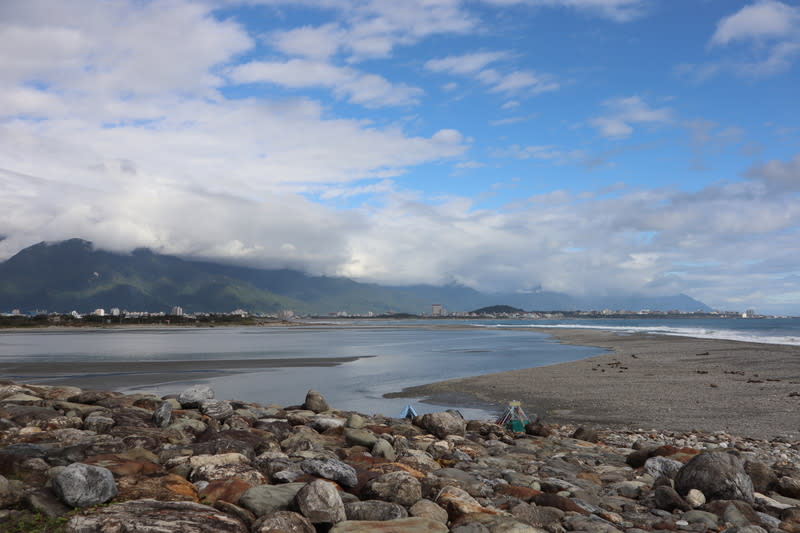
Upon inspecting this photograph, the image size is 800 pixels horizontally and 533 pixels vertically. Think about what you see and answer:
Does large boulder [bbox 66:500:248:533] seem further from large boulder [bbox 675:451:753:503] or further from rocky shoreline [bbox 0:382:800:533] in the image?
large boulder [bbox 675:451:753:503]

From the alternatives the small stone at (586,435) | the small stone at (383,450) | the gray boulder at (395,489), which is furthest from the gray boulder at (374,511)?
the small stone at (586,435)

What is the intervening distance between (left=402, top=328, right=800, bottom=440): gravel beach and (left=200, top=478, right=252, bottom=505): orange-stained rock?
16921 mm

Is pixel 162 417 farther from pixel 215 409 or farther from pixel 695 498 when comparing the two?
pixel 695 498

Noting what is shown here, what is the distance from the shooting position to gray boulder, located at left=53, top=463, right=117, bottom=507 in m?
6.87

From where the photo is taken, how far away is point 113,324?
610 feet

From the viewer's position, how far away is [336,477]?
8.71 metres

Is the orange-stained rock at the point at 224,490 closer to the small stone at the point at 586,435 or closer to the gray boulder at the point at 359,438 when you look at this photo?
the gray boulder at the point at 359,438

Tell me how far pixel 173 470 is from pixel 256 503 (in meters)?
2.50

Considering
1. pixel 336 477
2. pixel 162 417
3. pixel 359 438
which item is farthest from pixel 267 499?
pixel 162 417

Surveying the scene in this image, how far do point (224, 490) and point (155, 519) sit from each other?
1602 mm

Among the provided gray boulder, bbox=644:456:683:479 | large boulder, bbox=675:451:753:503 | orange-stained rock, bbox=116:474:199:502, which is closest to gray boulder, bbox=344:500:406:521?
orange-stained rock, bbox=116:474:199:502

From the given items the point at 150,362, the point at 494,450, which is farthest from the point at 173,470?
the point at 150,362

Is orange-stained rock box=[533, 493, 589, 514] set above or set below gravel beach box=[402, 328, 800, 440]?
above

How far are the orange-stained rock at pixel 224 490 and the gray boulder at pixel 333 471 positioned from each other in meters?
1.11
